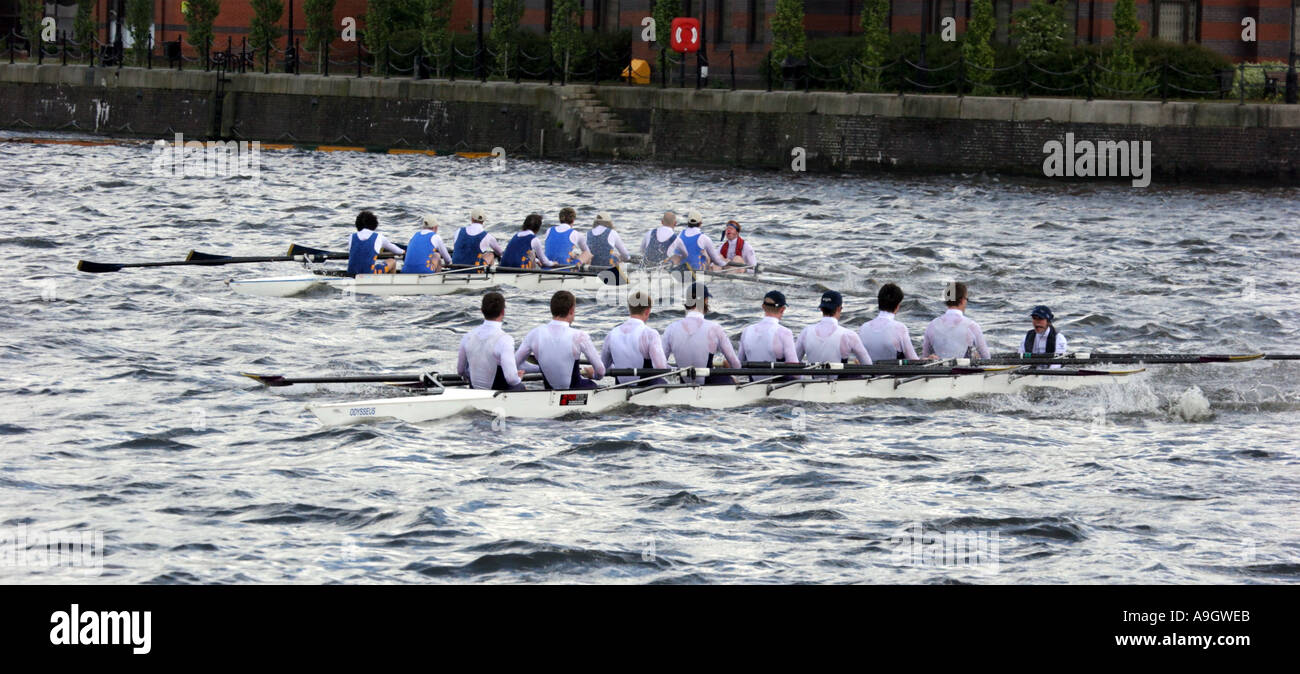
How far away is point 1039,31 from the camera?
38.3m

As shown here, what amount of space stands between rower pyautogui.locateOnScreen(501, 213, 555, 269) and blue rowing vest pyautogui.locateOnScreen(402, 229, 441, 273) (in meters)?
1.20

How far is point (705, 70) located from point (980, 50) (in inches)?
269

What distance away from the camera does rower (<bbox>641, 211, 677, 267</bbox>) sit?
75.5 ft

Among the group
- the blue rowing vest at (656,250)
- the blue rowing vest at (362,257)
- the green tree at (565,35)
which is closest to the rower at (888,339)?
the blue rowing vest at (656,250)

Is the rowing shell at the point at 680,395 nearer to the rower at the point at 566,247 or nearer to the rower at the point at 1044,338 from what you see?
the rower at the point at 1044,338

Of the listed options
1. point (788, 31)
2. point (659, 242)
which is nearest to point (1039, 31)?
point (788, 31)

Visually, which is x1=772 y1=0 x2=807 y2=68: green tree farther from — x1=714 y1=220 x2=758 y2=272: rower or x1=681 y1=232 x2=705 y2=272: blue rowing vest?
x1=681 y1=232 x2=705 y2=272: blue rowing vest

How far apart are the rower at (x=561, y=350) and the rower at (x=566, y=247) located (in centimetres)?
885

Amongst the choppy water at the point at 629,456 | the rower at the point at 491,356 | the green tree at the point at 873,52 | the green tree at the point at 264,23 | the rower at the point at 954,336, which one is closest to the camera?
the choppy water at the point at 629,456

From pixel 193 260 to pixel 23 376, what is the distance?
5757mm

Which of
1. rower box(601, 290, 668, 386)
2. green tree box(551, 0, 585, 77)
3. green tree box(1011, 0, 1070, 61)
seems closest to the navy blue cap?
rower box(601, 290, 668, 386)

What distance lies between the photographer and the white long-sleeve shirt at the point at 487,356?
1435cm

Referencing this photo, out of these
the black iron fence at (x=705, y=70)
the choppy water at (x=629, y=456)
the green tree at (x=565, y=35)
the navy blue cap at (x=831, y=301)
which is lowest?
the choppy water at (x=629, y=456)
